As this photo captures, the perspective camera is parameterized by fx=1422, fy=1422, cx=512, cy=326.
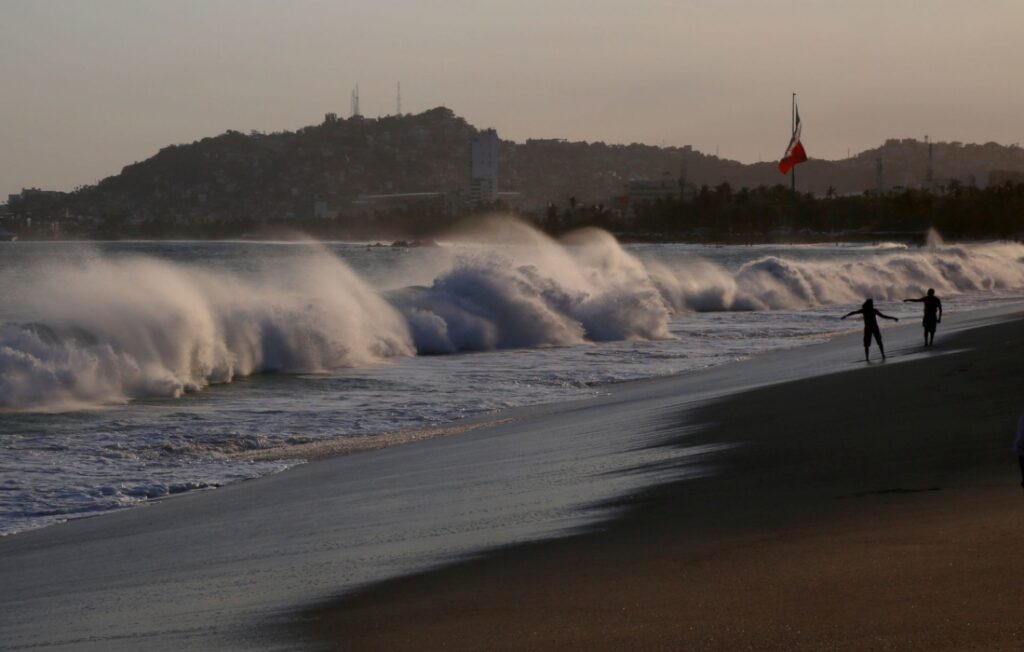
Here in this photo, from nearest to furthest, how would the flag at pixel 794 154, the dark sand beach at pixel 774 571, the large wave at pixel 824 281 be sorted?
the dark sand beach at pixel 774 571
the large wave at pixel 824 281
the flag at pixel 794 154

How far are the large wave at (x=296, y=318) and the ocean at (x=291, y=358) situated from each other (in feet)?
0.17

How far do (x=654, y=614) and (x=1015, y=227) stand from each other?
16527 cm

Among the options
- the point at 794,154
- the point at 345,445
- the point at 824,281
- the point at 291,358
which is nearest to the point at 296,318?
the point at 291,358

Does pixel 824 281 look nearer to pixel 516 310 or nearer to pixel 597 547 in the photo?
pixel 516 310

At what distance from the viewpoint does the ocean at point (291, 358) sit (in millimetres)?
14156

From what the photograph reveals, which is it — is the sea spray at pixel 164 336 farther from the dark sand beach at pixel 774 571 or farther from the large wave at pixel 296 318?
the dark sand beach at pixel 774 571

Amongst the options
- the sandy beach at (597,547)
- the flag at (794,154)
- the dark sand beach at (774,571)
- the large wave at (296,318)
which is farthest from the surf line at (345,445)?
the flag at (794,154)

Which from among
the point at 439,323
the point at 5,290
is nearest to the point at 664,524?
the point at 439,323

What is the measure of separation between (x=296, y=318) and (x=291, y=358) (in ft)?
6.69

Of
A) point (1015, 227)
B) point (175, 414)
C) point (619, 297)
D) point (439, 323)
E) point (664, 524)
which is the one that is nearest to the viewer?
point (664, 524)

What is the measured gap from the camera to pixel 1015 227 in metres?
161

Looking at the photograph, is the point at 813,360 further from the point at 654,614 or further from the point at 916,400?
the point at 654,614

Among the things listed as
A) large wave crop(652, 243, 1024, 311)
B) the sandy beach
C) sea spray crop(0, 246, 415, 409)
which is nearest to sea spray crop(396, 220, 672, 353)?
sea spray crop(0, 246, 415, 409)

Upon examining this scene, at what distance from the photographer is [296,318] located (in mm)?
27922
